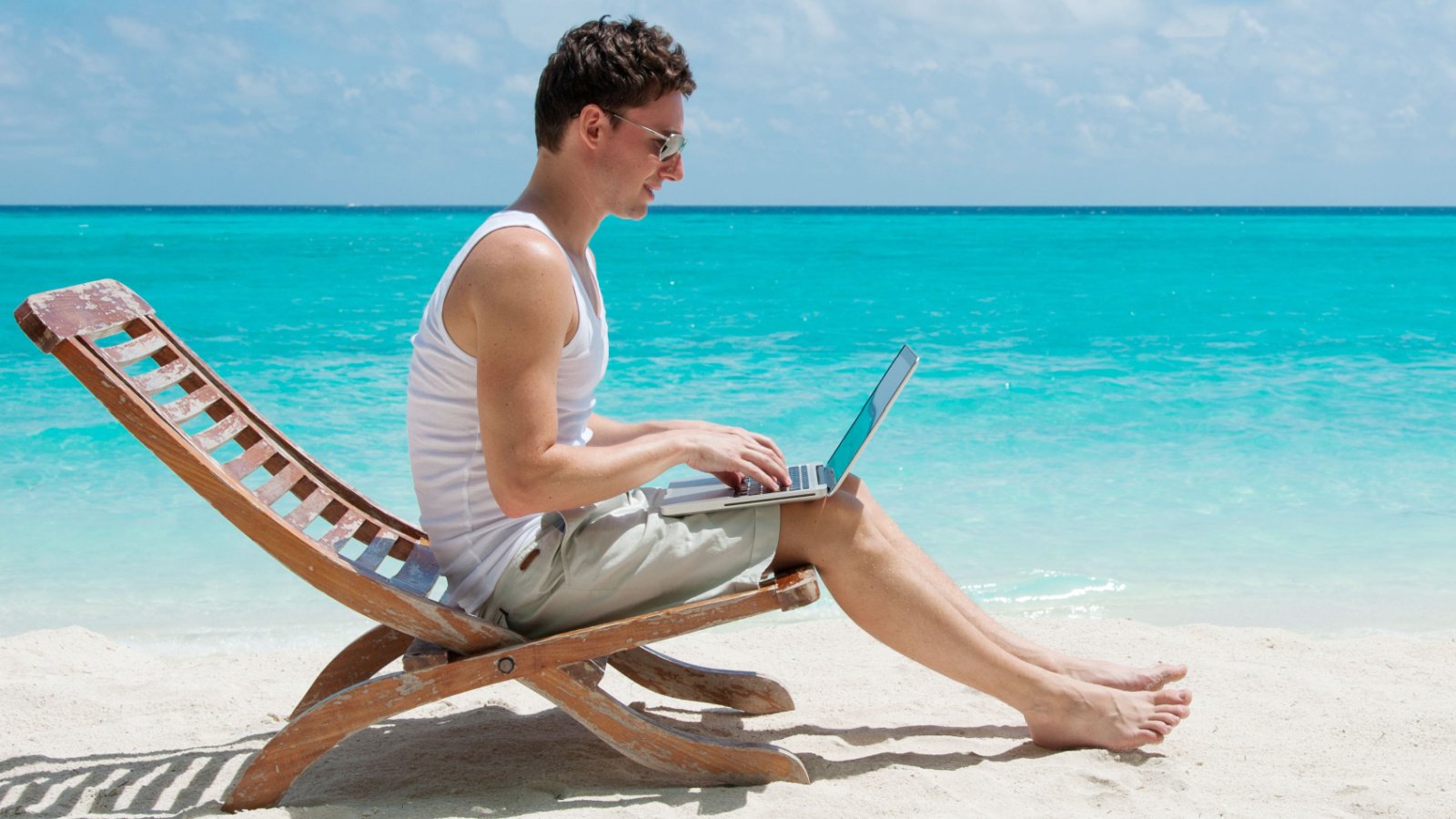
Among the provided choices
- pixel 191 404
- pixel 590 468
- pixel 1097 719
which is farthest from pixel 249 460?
pixel 1097 719

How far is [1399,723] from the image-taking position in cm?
313

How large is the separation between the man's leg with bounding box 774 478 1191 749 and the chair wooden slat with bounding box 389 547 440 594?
75 centimetres

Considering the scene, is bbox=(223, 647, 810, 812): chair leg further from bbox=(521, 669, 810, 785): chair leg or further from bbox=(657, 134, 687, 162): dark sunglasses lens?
bbox=(657, 134, 687, 162): dark sunglasses lens

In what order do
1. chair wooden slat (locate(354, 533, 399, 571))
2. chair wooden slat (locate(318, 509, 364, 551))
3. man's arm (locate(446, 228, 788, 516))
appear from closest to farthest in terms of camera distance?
man's arm (locate(446, 228, 788, 516)) → chair wooden slat (locate(354, 533, 399, 571)) → chair wooden slat (locate(318, 509, 364, 551))

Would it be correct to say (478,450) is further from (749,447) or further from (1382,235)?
(1382,235)

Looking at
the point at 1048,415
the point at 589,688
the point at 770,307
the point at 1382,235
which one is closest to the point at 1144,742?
the point at 589,688

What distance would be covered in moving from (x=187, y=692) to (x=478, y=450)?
5.52ft

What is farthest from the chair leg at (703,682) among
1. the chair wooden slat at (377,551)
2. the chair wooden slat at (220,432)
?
the chair wooden slat at (220,432)

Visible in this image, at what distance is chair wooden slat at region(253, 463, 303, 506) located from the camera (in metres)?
2.65

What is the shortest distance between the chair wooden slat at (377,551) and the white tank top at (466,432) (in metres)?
0.19

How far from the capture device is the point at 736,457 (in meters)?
2.49

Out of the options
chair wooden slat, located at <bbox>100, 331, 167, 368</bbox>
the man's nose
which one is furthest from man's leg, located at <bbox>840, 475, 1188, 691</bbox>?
chair wooden slat, located at <bbox>100, 331, 167, 368</bbox>

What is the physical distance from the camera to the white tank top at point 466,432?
244cm

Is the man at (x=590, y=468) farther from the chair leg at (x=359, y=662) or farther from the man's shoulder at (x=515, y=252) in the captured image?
the chair leg at (x=359, y=662)
